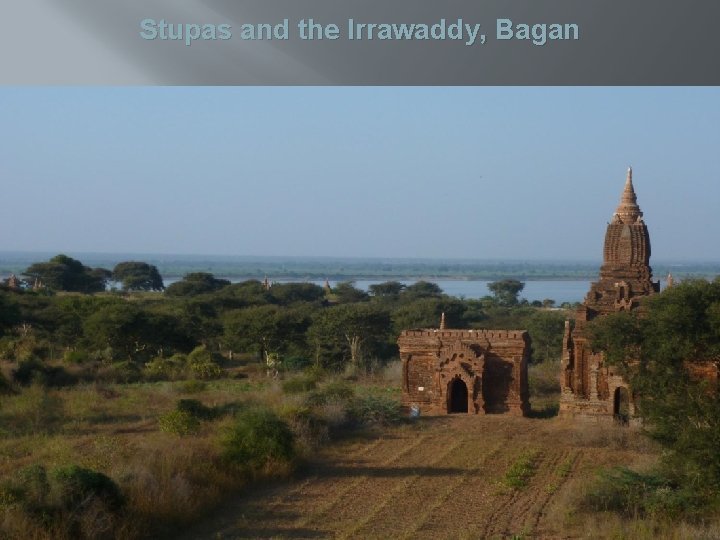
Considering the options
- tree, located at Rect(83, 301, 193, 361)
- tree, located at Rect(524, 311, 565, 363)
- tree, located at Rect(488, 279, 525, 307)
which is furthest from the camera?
tree, located at Rect(488, 279, 525, 307)

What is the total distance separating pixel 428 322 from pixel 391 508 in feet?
96.1

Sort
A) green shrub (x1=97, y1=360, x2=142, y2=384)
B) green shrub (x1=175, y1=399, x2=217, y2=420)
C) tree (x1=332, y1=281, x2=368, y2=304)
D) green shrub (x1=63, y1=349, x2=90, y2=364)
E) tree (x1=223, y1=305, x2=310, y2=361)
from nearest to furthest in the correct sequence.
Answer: green shrub (x1=175, y1=399, x2=217, y2=420) → green shrub (x1=97, y1=360, x2=142, y2=384) → green shrub (x1=63, y1=349, x2=90, y2=364) → tree (x1=223, y1=305, x2=310, y2=361) → tree (x1=332, y1=281, x2=368, y2=304)

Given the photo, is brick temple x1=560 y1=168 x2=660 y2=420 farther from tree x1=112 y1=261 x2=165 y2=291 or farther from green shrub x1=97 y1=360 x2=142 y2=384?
tree x1=112 y1=261 x2=165 y2=291

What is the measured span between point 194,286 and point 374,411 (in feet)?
158

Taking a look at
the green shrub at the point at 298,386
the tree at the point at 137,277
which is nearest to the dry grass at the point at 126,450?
the green shrub at the point at 298,386

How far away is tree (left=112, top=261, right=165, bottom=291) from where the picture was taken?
3145 inches

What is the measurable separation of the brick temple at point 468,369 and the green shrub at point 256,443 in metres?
8.05

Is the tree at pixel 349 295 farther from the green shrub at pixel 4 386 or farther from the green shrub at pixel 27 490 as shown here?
the green shrub at pixel 27 490

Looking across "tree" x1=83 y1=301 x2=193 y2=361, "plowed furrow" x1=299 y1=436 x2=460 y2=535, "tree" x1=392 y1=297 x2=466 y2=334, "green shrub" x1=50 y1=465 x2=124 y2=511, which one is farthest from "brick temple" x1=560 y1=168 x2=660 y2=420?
"tree" x1=83 y1=301 x2=193 y2=361

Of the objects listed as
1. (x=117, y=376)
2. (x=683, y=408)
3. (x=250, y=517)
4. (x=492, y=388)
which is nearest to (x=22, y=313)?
(x=117, y=376)

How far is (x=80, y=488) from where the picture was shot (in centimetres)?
1206

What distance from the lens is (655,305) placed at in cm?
1845

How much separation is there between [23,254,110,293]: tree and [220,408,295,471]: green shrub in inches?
2084

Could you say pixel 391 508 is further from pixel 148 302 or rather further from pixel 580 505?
pixel 148 302
